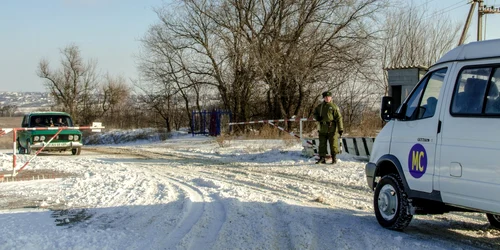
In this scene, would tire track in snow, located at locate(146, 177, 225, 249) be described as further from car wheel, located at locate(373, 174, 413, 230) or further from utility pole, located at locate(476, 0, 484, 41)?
utility pole, located at locate(476, 0, 484, 41)

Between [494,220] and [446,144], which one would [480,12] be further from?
[446,144]

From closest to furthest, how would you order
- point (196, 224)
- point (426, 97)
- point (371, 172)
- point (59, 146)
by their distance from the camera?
point (426, 97) → point (196, 224) → point (371, 172) → point (59, 146)

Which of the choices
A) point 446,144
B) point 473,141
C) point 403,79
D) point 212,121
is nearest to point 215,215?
point 446,144

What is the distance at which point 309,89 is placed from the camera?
2634 centimetres

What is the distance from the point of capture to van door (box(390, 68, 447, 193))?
17.4 ft

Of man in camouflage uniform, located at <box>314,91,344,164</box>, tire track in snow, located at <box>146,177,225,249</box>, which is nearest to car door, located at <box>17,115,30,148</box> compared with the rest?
man in camouflage uniform, located at <box>314,91,344,164</box>

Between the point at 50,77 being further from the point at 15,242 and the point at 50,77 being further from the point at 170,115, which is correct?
the point at 15,242

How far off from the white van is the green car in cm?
1476

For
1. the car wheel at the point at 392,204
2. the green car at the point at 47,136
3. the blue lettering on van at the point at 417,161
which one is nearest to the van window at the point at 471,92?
the blue lettering on van at the point at 417,161

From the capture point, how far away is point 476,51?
493cm

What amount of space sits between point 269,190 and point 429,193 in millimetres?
3977

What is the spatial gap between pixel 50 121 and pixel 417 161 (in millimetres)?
17113

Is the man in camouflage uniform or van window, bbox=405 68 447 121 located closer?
van window, bbox=405 68 447 121

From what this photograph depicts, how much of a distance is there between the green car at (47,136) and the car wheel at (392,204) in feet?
47.7
